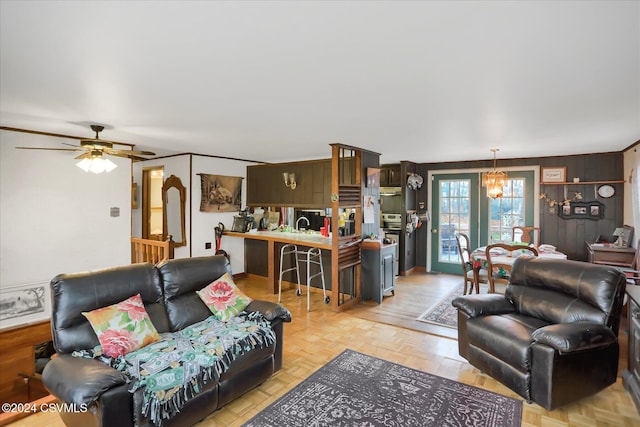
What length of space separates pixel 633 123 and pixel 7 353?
713 cm

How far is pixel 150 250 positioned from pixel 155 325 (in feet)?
8.48

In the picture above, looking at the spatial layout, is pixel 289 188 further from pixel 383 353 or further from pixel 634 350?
pixel 634 350

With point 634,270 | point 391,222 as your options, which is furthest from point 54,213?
point 634,270

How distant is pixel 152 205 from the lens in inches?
267

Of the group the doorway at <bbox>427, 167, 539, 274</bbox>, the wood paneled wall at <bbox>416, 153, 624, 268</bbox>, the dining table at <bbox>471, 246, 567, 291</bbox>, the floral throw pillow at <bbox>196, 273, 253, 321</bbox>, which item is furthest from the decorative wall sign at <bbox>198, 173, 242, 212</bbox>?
the wood paneled wall at <bbox>416, 153, 624, 268</bbox>

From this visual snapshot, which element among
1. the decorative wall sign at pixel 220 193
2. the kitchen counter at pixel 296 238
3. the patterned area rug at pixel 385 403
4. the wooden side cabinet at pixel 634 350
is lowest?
the patterned area rug at pixel 385 403

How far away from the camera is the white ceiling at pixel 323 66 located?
4.78 feet

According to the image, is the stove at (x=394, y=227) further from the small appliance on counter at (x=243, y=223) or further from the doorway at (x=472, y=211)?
the small appliance on counter at (x=243, y=223)

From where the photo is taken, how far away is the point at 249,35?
1647mm

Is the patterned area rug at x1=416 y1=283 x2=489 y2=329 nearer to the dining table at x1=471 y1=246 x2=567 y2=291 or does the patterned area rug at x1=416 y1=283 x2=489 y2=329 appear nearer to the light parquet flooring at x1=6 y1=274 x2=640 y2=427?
the light parquet flooring at x1=6 y1=274 x2=640 y2=427

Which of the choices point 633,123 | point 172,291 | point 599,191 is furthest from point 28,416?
point 599,191

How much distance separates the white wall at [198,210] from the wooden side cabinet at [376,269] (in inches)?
109

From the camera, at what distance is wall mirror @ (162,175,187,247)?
6023 mm

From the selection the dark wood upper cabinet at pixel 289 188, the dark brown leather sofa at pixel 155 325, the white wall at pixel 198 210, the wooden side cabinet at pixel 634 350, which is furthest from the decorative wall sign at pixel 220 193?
the wooden side cabinet at pixel 634 350
